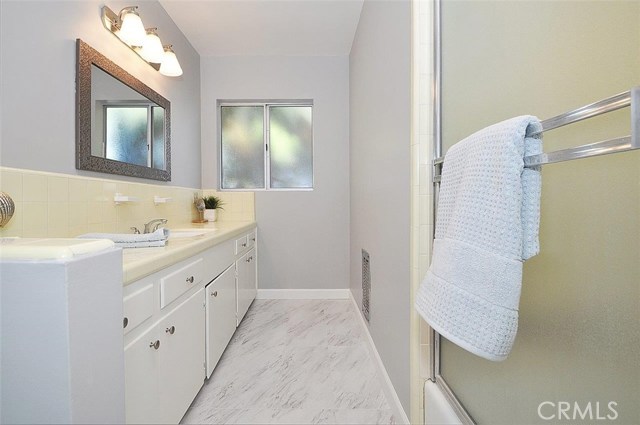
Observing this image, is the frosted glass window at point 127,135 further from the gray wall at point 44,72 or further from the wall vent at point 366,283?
the wall vent at point 366,283

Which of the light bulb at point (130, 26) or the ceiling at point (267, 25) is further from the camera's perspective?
the ceiling at point (267, 25)

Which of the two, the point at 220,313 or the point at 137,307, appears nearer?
the point at 137,307

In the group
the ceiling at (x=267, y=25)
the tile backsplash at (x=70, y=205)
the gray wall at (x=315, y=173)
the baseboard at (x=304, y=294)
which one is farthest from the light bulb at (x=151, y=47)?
the baseboard at (x=304, y=294)

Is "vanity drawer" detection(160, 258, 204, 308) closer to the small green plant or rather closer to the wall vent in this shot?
the wall vent

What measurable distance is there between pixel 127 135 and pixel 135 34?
514 mm

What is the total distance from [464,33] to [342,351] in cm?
173

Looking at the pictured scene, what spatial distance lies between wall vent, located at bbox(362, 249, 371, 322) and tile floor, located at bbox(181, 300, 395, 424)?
190 millimetres

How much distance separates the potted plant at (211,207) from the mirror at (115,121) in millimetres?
707

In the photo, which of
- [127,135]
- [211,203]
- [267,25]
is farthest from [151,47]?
[211,203]

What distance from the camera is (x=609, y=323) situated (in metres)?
0.47

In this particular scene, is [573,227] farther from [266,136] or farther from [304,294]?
[266,136]

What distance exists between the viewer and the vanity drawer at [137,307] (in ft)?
1.56

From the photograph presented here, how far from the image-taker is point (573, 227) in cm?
53

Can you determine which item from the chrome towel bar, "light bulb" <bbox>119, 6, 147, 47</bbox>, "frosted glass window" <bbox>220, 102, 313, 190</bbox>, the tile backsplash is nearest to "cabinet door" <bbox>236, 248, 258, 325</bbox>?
the tile backsplash
